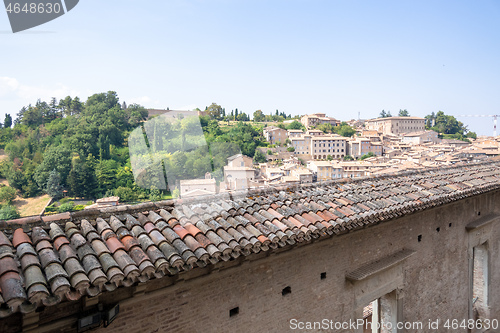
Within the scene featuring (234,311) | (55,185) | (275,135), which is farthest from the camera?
(275,135)

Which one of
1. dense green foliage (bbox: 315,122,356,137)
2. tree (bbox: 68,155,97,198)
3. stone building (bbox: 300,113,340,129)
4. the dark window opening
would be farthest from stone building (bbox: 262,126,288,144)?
the dark window opening

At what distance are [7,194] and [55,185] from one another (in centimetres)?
553

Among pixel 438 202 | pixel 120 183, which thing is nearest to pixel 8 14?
pixel 438 202

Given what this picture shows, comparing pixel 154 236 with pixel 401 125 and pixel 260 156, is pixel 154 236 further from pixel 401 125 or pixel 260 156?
pixel 401 125

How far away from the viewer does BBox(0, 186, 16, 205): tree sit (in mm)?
26188

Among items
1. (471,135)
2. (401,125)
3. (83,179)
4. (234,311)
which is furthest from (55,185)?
(471,135)

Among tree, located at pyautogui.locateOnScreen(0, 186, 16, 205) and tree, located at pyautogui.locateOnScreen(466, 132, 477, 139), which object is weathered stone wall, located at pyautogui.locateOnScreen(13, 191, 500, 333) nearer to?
tree, located at pyautogui.locateOnScreen(0, 186, 16, 205)

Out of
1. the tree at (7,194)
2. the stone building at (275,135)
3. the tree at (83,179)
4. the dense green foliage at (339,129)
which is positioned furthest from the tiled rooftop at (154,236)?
the dense green foliage at (339,129)

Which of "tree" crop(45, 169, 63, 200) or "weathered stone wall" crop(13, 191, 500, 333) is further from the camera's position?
"tree" crop(45, 169, 63, 200)

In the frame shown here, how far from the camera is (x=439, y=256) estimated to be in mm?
6648

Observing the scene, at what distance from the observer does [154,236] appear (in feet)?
9.14

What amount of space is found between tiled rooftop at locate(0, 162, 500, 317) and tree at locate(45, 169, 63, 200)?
973 inches

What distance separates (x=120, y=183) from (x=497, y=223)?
66.6 feet

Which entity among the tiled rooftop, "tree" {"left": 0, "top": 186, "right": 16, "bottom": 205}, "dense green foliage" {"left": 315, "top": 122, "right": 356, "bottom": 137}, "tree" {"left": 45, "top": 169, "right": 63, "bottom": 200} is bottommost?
"tree" {"left": 0, "top": 186, "right": 16, "bottom": 205}
